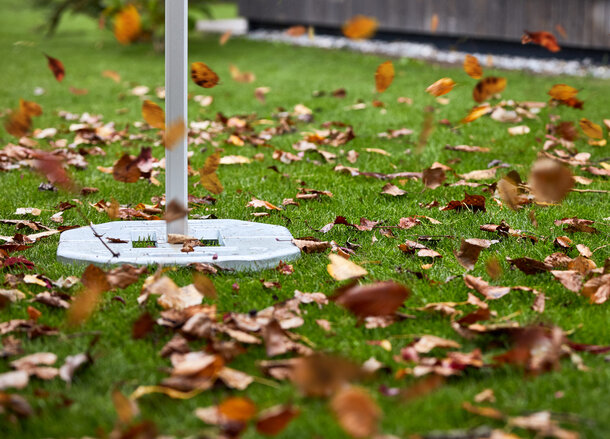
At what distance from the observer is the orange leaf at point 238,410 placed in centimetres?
164

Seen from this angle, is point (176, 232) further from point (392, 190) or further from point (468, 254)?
point (392, 190)

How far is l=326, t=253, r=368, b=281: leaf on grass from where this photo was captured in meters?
2.50

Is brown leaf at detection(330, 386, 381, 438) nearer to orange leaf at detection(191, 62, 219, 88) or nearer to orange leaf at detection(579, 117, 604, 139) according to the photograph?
orange leaf at detection(191, 62, 219, 88)

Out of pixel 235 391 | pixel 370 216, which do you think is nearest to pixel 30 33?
pixel 370 216

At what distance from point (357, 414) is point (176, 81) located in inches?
59.4

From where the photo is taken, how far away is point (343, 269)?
99.8 inches

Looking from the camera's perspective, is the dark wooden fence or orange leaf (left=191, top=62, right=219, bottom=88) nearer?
orange leaf (left=191, top=62, right=219, bottom=88)

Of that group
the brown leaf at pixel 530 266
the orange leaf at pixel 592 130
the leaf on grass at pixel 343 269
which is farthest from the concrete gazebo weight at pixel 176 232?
the orange leaf at pixel 592 130

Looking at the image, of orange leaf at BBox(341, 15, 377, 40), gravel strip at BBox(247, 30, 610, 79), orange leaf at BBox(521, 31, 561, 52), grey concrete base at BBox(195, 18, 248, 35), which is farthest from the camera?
grey concrete base at BBox(195, 18, 248, 35)

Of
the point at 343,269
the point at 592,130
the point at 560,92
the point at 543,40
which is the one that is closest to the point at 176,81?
the point at 343,269

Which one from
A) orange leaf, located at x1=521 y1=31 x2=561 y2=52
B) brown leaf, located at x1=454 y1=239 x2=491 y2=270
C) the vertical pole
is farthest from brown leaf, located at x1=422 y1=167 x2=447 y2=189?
the vertical pole

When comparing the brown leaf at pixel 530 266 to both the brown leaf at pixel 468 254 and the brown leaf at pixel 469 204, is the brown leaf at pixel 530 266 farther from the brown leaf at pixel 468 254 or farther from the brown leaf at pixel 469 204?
the brown leaf at pixel 469 204

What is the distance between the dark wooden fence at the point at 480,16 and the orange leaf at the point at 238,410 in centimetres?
569

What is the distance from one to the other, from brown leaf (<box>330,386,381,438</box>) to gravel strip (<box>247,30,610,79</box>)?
7.29m
